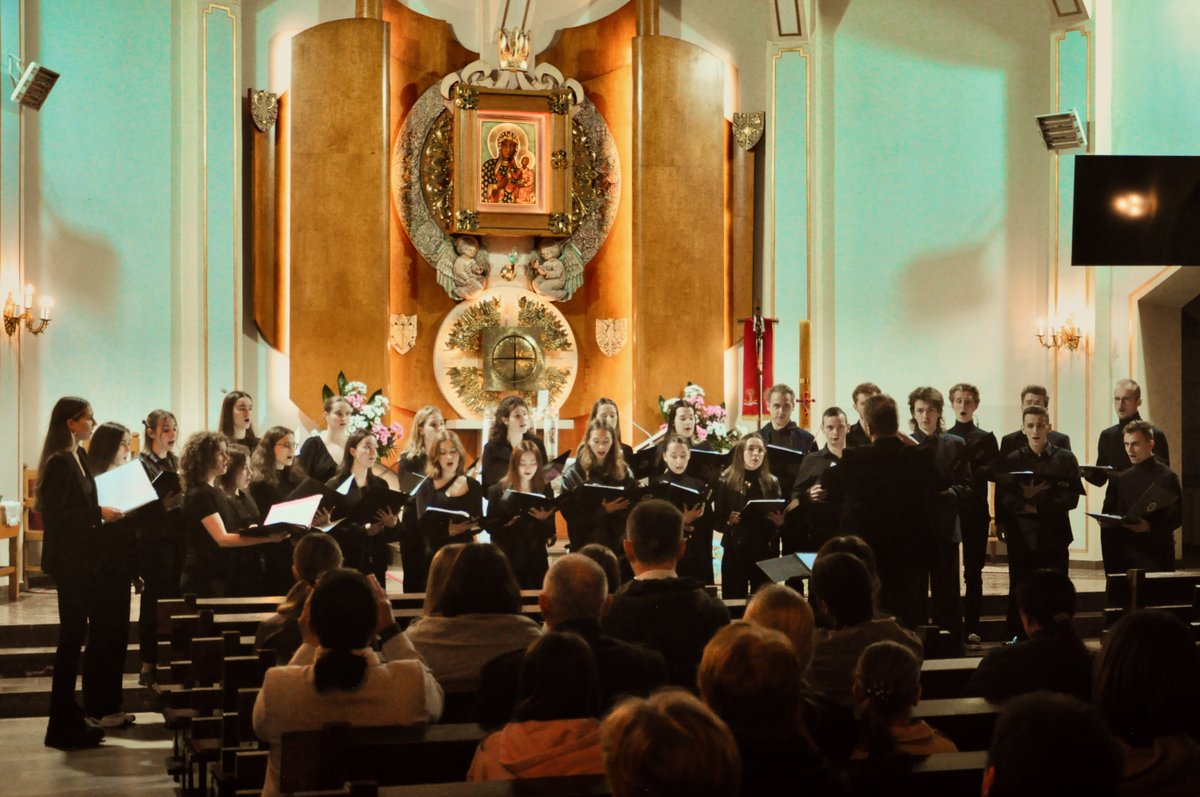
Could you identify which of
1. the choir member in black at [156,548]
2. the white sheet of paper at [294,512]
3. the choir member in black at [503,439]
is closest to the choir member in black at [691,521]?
the choir member in black at [503,439]

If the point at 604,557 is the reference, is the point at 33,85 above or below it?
above

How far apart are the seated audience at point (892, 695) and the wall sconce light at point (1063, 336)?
817cm

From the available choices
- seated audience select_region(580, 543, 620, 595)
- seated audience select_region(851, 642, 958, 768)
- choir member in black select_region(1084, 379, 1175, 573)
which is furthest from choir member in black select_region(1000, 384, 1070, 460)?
seated audience select_region(851, 642, 958, 768)

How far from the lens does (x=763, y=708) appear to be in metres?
2.46

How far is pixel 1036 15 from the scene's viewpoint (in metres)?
11.3

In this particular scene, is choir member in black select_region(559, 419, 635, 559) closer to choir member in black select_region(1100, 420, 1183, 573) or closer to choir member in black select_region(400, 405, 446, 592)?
choir member in black select_region(400, 405, 446, 592)

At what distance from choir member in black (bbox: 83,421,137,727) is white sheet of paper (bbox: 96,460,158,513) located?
107 millimetres

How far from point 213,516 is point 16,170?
4457mm

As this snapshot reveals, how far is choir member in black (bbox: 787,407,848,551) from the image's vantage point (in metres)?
7.27

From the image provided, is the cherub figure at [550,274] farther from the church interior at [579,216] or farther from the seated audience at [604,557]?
the seated audience at [604,557]

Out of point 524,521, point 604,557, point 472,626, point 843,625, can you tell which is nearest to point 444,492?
point 524,521

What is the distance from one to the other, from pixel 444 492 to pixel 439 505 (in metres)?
0.10

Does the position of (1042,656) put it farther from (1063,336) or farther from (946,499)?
(1063,336)

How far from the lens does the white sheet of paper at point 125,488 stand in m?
6.00
